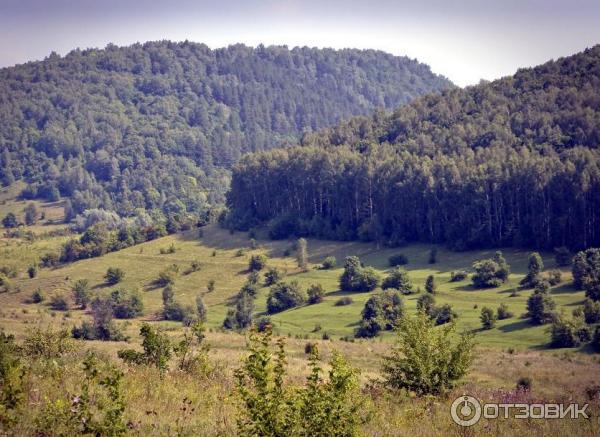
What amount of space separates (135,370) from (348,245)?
9810cm

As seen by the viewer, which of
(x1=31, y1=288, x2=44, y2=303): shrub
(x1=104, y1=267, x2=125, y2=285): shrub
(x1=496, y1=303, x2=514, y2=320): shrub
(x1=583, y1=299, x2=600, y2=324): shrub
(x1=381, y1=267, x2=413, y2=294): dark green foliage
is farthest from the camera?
(x1=104, y1=267, x2=125, y2=285): shrub

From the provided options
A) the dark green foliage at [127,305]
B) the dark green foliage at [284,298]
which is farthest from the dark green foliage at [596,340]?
the dark green foliage at [127,305]

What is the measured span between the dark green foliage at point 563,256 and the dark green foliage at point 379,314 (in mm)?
23565

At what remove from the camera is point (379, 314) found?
72438 mm

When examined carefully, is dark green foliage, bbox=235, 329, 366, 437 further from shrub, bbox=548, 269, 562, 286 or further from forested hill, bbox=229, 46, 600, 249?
forested hill, bbox=229, 46, 600, 249

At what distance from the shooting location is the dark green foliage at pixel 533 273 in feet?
260

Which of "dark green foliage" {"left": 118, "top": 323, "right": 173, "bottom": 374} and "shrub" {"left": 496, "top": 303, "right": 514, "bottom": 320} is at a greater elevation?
"dark green foliage" {"left": 118, "top": 323, "right": 173, "bottom": 374}

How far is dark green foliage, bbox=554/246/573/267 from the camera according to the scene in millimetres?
85875

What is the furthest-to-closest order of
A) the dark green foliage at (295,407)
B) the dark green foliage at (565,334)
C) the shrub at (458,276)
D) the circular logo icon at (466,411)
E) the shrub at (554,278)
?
the shrub at (458,276)
the shrub at (554,278)
the dark green foliage at (565,334)
the circular logo icon at (466,411)
the dark green foliage at (295,407)

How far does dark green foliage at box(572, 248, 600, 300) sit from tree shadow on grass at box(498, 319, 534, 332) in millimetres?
9606

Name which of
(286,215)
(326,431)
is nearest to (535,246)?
(286,215)

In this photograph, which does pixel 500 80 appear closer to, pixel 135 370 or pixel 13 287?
pixel 13 287

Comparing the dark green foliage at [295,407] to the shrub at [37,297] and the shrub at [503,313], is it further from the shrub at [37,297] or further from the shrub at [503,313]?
the shrub at [37,297]

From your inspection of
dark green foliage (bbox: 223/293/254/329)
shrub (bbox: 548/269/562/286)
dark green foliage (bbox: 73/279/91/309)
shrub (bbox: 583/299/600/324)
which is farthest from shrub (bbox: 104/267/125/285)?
shrub (bbox: 583/299/600/324)
